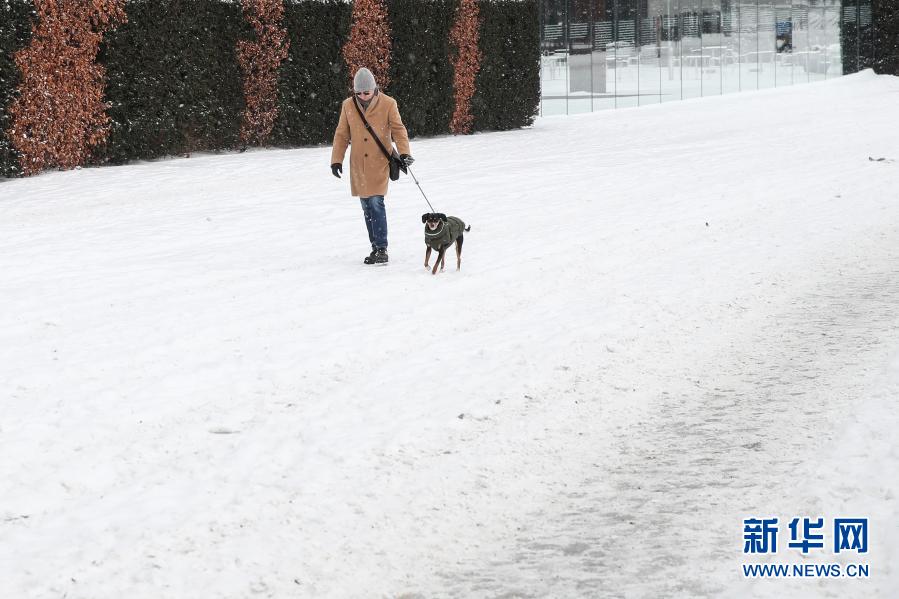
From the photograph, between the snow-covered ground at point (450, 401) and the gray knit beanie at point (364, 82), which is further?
the gray knit beanie at point (364, 82)

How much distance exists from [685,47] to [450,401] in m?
32.8

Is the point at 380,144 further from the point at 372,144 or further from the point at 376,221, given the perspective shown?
the point at 376,221

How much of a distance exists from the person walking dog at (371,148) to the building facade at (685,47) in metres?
23.8

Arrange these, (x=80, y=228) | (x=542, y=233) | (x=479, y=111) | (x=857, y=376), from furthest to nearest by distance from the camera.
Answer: (x=479, y=111)
(x=80, y=228)
(x=542, y=233)
(x=857, y=376)

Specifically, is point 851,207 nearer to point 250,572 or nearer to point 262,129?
point 250,572

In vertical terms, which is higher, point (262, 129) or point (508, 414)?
point (262, 129)

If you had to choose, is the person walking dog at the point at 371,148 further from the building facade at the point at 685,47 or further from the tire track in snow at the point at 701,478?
the building facade at the point at 685,47

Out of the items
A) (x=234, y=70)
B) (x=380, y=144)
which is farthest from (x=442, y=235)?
(x=234, y=70)

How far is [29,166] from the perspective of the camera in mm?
17672

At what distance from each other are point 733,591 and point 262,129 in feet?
63.9

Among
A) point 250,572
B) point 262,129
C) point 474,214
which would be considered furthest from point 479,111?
point 250,572

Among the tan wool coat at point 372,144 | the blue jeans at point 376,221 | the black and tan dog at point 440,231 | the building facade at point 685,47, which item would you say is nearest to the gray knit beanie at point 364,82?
the tan wool coat at point 372,144

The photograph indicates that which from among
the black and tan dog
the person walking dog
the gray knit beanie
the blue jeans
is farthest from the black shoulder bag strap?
the black and tan dog

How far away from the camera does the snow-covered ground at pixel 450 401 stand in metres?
4.48
